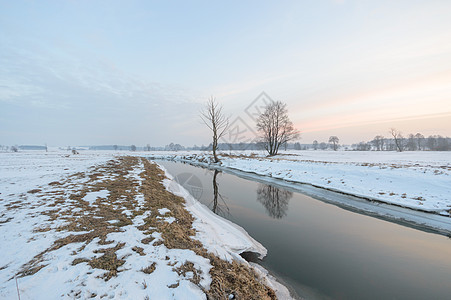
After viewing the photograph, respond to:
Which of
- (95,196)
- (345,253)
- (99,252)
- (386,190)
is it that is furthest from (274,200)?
(95,196)

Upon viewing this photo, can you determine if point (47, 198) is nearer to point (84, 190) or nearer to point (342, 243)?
point (84, 190)

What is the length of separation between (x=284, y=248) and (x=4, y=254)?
7.18 metres

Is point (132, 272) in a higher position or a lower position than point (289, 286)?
higher

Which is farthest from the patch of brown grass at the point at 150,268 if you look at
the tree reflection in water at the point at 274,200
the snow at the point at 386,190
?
the snow at the point at 386,190

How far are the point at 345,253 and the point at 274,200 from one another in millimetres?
5506

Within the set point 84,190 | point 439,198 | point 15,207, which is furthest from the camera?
point 84,190

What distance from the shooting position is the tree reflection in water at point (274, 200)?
8751 millimetres

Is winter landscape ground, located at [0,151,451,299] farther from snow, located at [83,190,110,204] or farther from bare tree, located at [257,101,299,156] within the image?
bare tree, located at [257,101,299,156]

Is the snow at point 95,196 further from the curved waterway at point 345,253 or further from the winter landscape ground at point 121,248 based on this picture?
the curved waterway at point 345,253

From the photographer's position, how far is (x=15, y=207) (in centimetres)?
655

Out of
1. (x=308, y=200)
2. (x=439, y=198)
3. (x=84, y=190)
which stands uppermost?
(x=84, y=190)

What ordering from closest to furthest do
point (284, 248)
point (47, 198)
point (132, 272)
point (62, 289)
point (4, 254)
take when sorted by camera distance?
1. point (62, 289)
2. point (132, 272)
3. point (4, 254)
4. point (284, 248)
5. point (47, 198)

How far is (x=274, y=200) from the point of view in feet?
35.3

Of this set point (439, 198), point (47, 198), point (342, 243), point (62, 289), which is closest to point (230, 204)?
point (342, 243)
